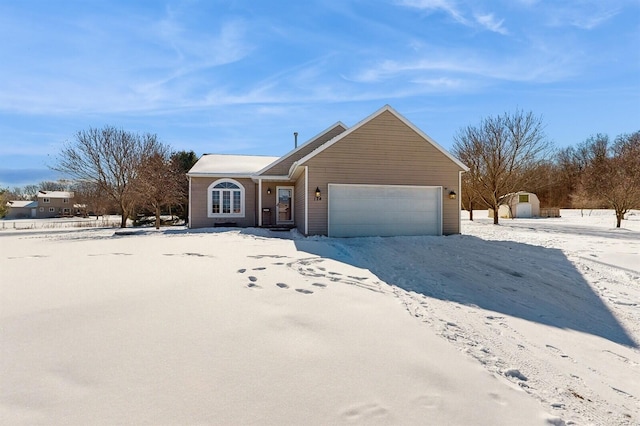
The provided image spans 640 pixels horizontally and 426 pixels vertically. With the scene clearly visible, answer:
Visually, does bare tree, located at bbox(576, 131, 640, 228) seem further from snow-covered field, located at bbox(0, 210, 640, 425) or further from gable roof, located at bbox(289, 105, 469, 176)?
snow-covered field, located at bbox(0, 210, 640, 425)

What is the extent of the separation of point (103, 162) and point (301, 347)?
2423 cm

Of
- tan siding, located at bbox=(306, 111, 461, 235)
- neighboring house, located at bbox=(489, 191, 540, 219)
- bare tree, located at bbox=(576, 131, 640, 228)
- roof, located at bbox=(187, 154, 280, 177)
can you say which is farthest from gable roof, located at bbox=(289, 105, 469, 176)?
neighboring house, located at bbox=(489, 191, 540, 219)

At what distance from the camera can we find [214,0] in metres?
7.02

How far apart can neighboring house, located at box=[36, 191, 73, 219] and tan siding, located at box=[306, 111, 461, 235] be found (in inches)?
2175

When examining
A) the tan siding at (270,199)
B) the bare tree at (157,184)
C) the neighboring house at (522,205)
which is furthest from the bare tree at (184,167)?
the neighboring house at (522,205)

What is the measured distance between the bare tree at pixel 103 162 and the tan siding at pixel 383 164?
15744 millimetres

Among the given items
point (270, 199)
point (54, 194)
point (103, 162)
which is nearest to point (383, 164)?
point (270, 199)

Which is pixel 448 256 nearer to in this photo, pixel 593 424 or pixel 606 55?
pixel 593 424

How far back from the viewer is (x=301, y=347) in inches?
103

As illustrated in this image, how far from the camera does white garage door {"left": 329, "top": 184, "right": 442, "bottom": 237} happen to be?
37.2 ft

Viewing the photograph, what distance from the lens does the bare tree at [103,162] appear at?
21453 mm

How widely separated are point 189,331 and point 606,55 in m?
12.9

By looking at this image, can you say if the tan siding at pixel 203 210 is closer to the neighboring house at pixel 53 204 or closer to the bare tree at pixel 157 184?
the bare tree at pixel 157 184

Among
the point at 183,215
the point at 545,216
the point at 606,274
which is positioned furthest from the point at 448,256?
the point at 545,216
